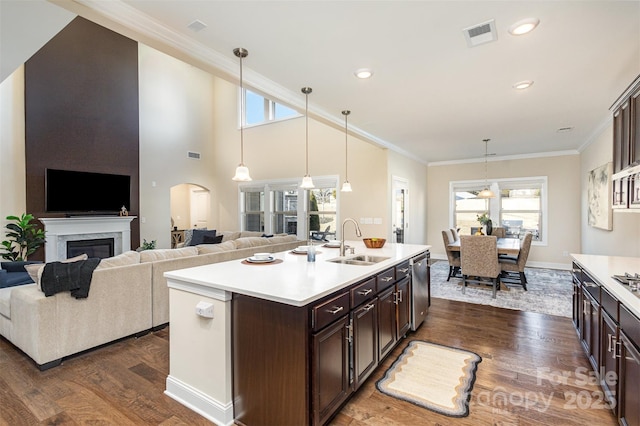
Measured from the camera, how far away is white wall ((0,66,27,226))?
17.6ft

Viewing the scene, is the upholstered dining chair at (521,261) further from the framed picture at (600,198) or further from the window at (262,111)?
the window at (262,111)

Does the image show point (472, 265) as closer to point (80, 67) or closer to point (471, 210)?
point (471, 210)

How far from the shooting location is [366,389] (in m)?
2.34

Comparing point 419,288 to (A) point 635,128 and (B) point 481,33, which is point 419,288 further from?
(B) point 481,33

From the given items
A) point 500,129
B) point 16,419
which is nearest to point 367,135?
point 500,129

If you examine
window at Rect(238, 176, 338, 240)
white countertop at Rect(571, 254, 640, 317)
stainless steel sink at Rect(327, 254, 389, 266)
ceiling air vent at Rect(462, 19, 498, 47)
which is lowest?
stainless steel sink at Rect(327, 254, 389, 266)

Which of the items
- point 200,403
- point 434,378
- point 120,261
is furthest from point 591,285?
point 120,261

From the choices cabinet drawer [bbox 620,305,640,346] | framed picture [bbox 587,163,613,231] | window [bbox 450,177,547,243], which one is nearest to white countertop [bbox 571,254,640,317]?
cabinet drawer [bbox 620,305,640,346]

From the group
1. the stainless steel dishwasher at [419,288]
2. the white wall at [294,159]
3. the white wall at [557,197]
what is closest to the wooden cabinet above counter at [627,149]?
the stainless steel dishwasher at [419,288]

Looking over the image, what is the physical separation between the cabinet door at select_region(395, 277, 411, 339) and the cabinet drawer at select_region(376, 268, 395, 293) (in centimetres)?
17

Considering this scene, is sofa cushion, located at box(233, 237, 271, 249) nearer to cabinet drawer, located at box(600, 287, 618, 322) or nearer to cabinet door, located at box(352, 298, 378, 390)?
cabinet door, located at box(352, 298, 378, 390)

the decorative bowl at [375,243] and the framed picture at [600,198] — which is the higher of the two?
the framed picture at [600,198]

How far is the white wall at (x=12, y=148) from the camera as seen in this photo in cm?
535

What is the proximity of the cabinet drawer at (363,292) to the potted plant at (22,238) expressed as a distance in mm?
6302
